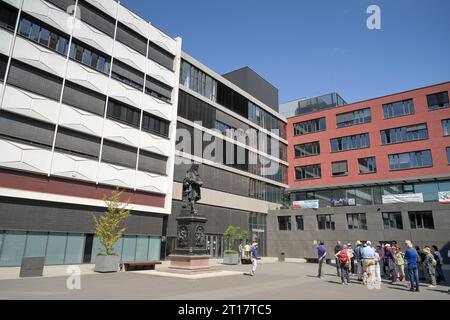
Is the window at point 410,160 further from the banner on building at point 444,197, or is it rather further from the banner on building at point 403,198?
the banner on building at point 444,197

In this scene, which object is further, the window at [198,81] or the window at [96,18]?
the window at [198,81]

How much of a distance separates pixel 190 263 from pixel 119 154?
16.2 metres

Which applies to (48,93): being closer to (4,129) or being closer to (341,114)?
(4,129)

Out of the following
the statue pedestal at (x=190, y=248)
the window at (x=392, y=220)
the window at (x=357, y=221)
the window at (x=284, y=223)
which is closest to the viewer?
the statue pedestal at (x=190, y=248)

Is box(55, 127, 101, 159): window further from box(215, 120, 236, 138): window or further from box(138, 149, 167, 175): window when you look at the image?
box(215, 120, 236, 138): window

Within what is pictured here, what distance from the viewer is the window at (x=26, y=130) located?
895 inches

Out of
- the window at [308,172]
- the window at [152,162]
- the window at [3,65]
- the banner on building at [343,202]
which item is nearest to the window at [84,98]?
the window at [3,65]

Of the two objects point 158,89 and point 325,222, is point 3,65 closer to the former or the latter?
point 158,89

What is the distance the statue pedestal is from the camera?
1786cm

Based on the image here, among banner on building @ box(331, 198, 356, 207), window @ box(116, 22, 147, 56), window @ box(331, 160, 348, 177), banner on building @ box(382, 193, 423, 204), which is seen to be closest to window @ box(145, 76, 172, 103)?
window @ box(116, 22, 147, 56)

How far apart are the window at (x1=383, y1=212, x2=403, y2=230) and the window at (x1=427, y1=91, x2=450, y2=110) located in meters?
14.7

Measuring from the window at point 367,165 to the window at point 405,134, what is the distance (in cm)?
291
